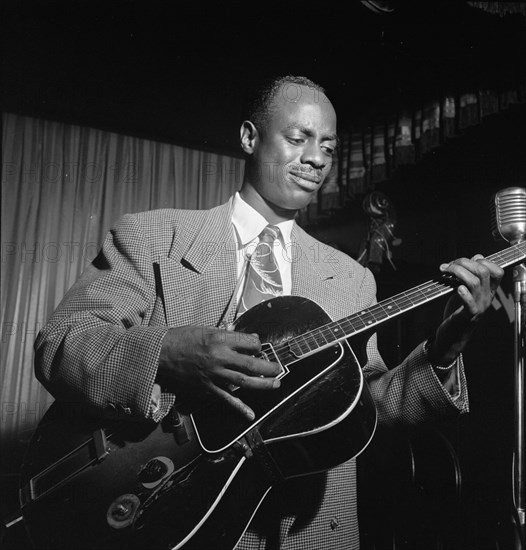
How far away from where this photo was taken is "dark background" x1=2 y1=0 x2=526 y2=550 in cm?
268

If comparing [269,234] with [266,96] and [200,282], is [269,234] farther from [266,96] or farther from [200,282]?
[266,96]

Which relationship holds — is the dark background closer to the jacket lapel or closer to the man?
the man

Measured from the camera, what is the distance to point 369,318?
151 centimetres

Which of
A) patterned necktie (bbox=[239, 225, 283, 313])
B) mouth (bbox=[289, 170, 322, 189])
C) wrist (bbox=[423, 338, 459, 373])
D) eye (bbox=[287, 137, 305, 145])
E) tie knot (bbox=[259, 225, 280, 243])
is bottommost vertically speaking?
wrist (bbox=[423, 338, 459, 373])

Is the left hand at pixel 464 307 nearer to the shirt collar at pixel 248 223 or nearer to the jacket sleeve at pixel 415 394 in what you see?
the jacket sleeve at pixel 415 394

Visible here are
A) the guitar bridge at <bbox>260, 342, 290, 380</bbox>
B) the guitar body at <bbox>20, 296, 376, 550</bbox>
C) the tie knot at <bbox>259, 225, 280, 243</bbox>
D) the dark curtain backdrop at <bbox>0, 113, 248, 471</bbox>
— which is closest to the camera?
the guitar body at <bbox>20, 296, 376, 550</bbox>

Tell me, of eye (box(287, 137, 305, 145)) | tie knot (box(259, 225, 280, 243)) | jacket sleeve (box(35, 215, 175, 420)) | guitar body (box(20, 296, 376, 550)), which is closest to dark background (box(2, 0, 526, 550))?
guitar body (box(20, 296, 376, 550))

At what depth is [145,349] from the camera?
1269mm

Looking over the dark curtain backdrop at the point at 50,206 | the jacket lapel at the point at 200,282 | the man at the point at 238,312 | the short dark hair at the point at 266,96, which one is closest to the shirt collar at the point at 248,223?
the man at the point at 238,312

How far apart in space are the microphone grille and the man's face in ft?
2.24

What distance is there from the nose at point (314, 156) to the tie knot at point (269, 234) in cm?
28

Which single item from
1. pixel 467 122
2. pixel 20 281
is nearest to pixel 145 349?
pixel 467 122

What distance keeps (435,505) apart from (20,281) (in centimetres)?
379

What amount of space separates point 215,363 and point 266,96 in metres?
1.22
